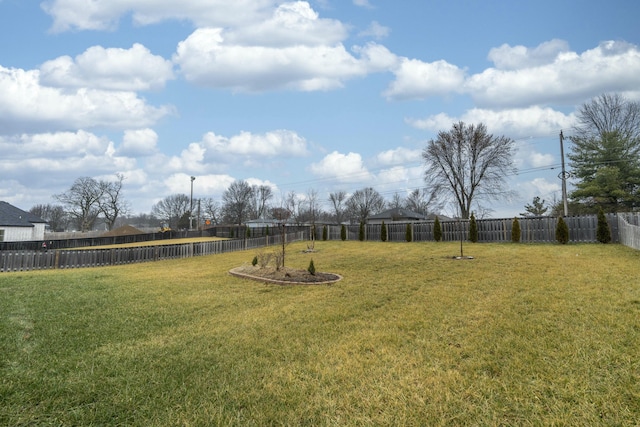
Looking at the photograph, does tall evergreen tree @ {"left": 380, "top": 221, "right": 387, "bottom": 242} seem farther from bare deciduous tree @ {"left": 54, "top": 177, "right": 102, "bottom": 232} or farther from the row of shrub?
bare deciduous tree @ {"left": 54, "top": 177, "right": 102, "bottom": 232}

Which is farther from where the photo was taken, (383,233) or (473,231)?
(383,233)

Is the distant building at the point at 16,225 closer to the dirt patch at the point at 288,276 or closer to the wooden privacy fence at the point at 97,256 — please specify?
the wooden privacy fence at the point at 97,256

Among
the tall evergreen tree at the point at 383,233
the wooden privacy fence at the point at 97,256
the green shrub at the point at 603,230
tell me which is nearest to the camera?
the wooden privacy fence at the point at 97,256

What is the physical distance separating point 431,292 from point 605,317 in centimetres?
303

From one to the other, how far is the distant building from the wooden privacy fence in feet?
73.5

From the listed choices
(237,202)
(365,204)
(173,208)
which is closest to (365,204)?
(365,204)

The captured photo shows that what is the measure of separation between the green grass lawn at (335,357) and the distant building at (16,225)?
32.8 metres

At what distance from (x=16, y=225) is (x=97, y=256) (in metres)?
24.7

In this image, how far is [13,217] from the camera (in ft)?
108

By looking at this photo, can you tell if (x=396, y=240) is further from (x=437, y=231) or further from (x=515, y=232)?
(x=515, y=232)

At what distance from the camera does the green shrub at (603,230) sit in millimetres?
16422

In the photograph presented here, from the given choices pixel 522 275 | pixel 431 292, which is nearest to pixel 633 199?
pixel 522 275

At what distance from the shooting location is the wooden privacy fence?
48.1ft

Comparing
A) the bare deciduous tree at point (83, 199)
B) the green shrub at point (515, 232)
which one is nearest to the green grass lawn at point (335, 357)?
the green shrub at point (515, 232)
